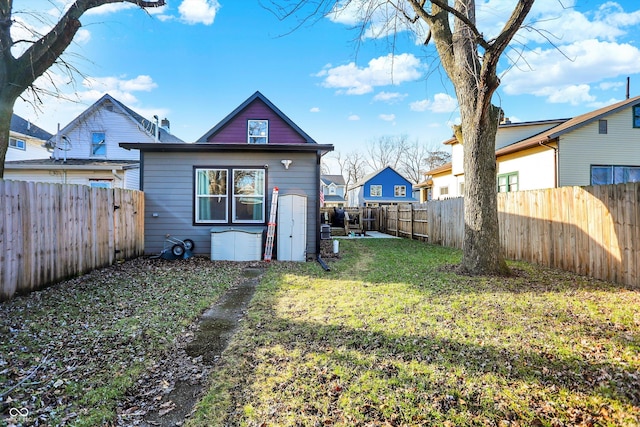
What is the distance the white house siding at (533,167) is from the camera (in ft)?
39.5

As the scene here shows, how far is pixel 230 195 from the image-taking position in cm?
892

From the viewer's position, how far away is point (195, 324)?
391 cm

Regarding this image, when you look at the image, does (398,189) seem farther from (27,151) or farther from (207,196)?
(27,151)

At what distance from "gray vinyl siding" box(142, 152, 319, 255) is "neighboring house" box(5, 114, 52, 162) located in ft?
56.9

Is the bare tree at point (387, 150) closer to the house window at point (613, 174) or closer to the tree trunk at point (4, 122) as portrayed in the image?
the house window at point (613, 174)

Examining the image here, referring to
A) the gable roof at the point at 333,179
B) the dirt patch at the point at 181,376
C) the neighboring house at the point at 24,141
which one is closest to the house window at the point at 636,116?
the dirt patch at the point at 181,376

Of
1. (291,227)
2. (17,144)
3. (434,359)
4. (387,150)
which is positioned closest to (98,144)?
(17,144)

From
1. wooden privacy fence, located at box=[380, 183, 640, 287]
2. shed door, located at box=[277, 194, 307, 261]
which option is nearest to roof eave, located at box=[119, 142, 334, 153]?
shed door, located at box=[277, 194, 307, 261]

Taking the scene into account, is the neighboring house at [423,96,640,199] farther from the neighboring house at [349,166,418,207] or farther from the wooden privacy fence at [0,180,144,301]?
the neighboring house at [349,166,418,207]

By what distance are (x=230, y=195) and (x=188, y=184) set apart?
45.0 inches

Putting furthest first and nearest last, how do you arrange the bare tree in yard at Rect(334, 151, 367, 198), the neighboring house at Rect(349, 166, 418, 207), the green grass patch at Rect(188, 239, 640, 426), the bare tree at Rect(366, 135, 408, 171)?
the bare tree in yard at Rect(334, 151, 367, 198)
the bare tree at Rect(366, 135, 408, 171)
the neighboring house at Rect(349, 166, 418, 207)
the green grass patch at Rect(188, 239, 640, 426)

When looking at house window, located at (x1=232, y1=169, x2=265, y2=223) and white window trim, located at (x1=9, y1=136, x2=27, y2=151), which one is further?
white window trim, located at (x1=9, y1=136, x2=27, y2=151)

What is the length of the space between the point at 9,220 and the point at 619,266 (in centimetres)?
937

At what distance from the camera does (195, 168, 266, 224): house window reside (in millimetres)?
8883
